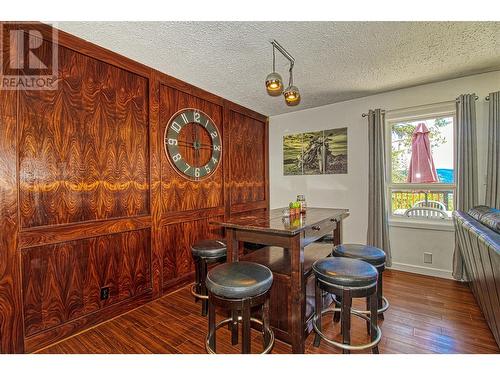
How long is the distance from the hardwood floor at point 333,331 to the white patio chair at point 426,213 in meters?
0.99

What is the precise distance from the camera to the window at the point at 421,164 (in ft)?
10.3

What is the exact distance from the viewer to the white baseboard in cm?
306

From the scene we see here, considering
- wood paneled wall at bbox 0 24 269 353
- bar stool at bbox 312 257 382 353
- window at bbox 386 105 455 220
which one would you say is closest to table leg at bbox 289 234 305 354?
bar stool at bbox 312 257 382 353

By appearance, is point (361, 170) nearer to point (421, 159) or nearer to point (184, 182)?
point (421, 159)

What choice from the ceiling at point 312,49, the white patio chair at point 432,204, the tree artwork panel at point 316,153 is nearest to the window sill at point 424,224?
the white patio chair at point 432,204

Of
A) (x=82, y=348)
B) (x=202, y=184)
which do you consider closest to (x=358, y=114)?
(x=202, y=184)

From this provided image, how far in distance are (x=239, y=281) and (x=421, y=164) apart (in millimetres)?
3228

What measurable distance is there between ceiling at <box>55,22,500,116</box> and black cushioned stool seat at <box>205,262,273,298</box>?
1.92 metres

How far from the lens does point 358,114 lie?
3.66m

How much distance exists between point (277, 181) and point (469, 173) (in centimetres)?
277

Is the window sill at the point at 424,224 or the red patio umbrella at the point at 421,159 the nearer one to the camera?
the window sill at the point at 424,224

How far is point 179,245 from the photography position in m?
2.95

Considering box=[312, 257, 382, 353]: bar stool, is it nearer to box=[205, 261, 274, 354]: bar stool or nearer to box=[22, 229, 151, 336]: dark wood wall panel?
box=[205, 261, 274, 354]: bar stool

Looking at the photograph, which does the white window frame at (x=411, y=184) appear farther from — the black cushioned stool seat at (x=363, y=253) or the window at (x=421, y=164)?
the black cushioned stool seat at (x=363, y=253)
